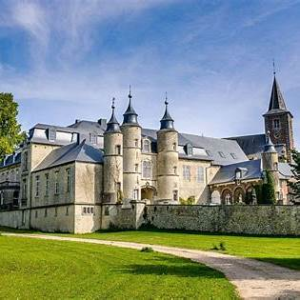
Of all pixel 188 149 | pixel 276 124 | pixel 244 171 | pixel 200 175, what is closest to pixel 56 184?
pixel 188 149

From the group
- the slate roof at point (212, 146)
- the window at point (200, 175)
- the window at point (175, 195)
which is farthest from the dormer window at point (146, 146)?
the window at point (200, 175)

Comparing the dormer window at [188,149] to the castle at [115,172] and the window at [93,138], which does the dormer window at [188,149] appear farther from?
the window at [93,138]

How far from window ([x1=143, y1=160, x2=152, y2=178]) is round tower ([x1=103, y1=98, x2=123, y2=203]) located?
20.1 feet

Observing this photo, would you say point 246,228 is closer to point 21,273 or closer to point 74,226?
point 74,226

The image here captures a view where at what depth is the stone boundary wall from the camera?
116ft

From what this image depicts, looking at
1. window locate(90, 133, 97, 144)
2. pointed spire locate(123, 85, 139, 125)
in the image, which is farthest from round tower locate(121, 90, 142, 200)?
window locate(90, 133, 97, 144)

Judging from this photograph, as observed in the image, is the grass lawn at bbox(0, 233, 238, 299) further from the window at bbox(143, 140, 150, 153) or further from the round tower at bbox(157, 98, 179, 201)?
the window at bbox(143, 140, 150, 153)

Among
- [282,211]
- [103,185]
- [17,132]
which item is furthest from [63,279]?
[103,185]

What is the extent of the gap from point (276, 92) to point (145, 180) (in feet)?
136

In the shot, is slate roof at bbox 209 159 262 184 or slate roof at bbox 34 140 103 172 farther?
slate roof at bbox 209 159 262 184

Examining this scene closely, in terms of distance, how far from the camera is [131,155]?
161 feet

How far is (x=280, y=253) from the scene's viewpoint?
78.2ft

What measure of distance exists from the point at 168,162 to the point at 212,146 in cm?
1320

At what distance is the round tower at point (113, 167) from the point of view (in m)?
45.8
